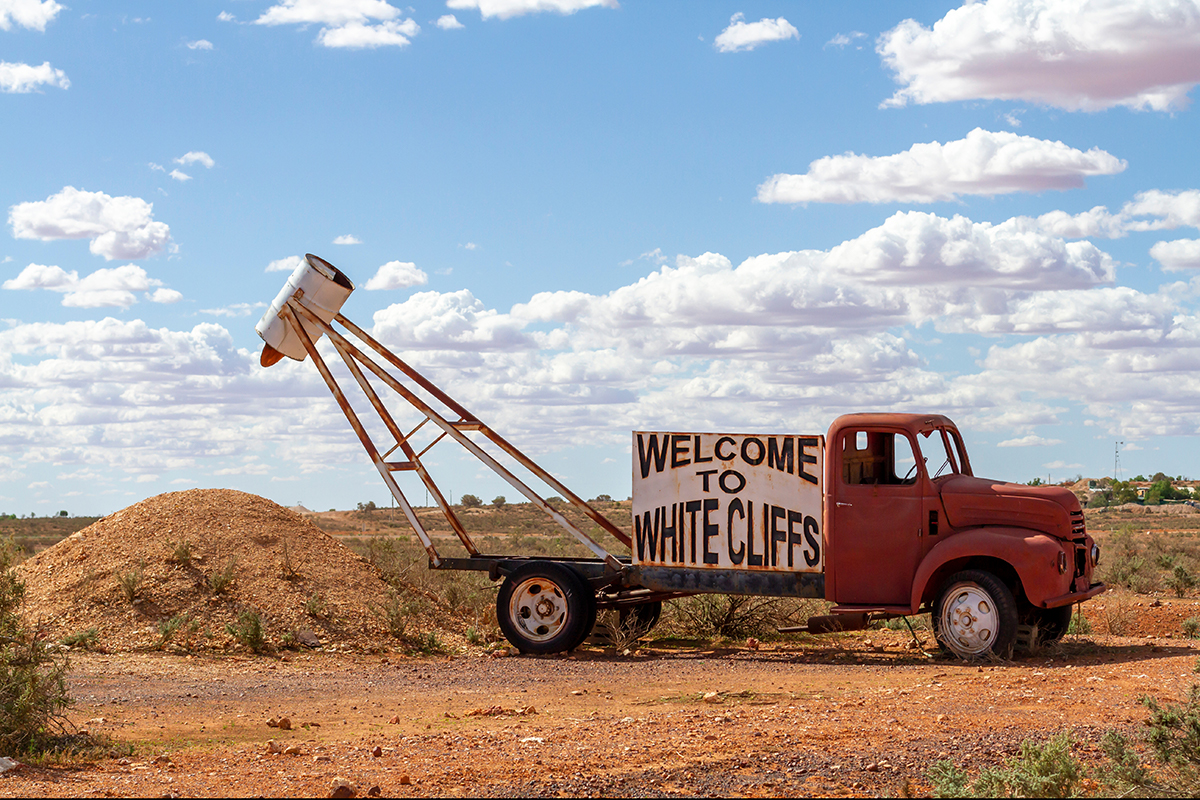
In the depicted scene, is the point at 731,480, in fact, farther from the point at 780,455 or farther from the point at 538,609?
the point at 538,609

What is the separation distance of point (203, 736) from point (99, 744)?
3.01 ft

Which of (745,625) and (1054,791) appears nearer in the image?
(1054,791)

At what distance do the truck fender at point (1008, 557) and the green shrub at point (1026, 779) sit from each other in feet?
16.1

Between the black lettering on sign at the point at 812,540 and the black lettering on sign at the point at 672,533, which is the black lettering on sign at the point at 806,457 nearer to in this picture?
the black lettering on sign at the point at 812,540

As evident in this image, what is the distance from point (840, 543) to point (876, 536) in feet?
1.25

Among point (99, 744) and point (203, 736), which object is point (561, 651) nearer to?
point (203, 736)

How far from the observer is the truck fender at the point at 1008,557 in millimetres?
11156

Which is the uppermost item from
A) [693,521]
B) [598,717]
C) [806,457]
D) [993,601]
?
[806,457]

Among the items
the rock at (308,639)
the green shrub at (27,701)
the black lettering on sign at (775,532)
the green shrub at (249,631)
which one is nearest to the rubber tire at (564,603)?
the black lettering on sign at (775,532)

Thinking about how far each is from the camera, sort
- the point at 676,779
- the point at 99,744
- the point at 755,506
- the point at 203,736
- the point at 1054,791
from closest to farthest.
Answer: the point at 1054,791, the point at 676,779, the point at 99,744, the point at 203,736, the point at 755,506

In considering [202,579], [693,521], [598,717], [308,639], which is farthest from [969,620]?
[202,579]

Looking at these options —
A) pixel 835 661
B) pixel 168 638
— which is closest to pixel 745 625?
pixel 835 661

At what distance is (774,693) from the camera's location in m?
10.0

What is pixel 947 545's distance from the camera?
37.7 ft
